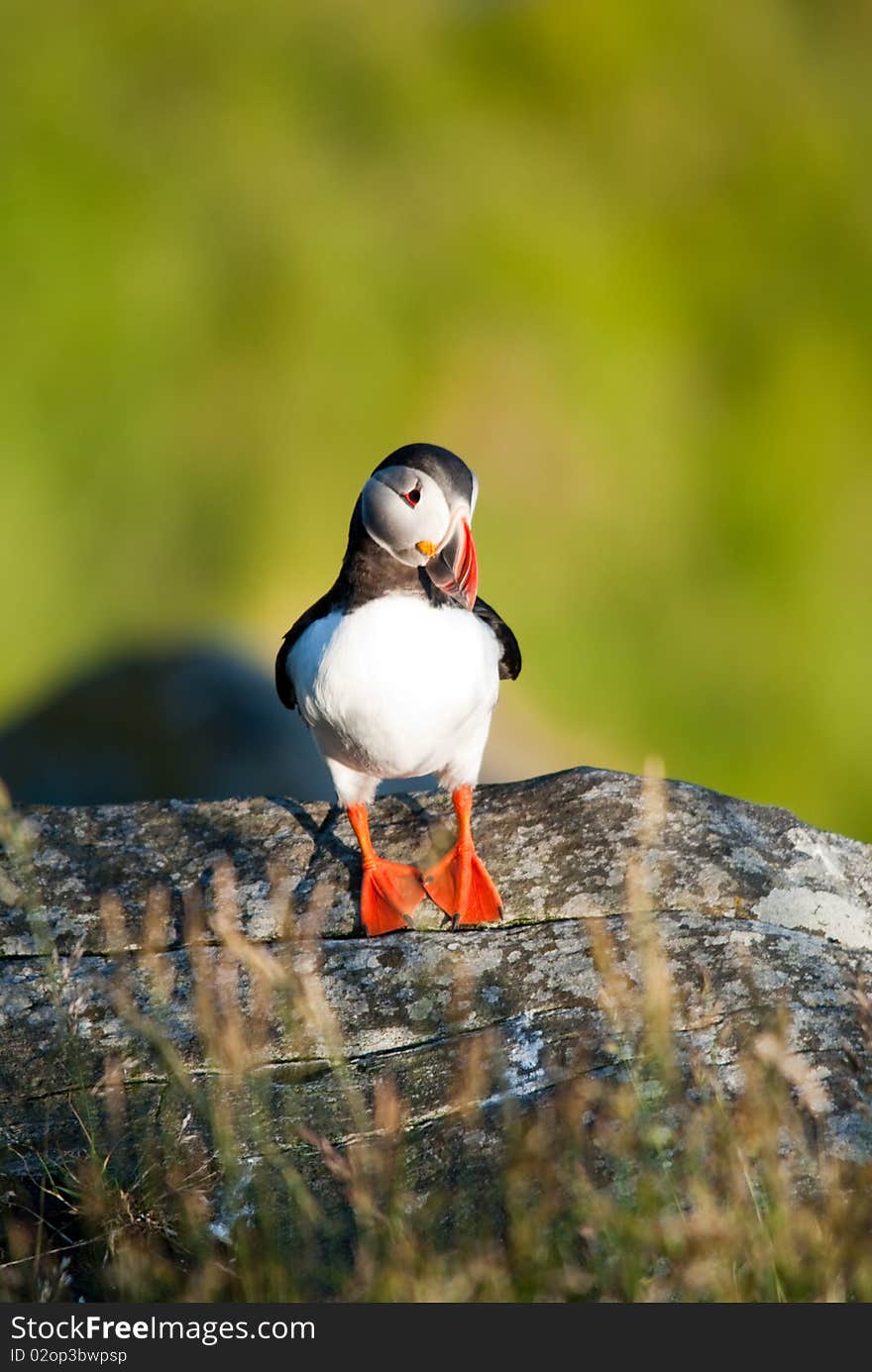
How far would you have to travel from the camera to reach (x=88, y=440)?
466 inches

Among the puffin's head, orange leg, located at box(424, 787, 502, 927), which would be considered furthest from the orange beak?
orange leg, located at box(424, 787, 502, 927)

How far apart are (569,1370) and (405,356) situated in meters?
10.3

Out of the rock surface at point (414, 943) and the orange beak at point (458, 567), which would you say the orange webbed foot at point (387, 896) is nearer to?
the rock surface at point (414, 943)

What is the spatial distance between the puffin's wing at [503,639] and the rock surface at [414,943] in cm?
41

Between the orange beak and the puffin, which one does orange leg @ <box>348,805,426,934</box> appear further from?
the orange beak

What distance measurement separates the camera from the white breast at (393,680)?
358 centimetres

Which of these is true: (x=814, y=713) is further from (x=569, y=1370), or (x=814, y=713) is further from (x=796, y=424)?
(x=569, y=1370)

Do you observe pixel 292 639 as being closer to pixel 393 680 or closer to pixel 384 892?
pixel 393 680

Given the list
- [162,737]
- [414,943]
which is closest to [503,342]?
[162,737]

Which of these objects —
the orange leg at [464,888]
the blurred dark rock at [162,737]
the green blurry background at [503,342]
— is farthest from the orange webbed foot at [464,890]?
the green blurry background at [503,342]

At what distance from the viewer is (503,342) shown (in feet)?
38.2

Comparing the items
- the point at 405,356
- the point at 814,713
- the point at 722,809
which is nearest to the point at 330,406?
the point at 405,356

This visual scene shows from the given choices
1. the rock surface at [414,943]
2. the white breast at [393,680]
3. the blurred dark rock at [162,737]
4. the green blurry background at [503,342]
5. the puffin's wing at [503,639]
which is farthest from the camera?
the green blurry background at [503,342]

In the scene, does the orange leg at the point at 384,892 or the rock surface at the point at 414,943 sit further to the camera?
the orange leg at the point at 384,892
